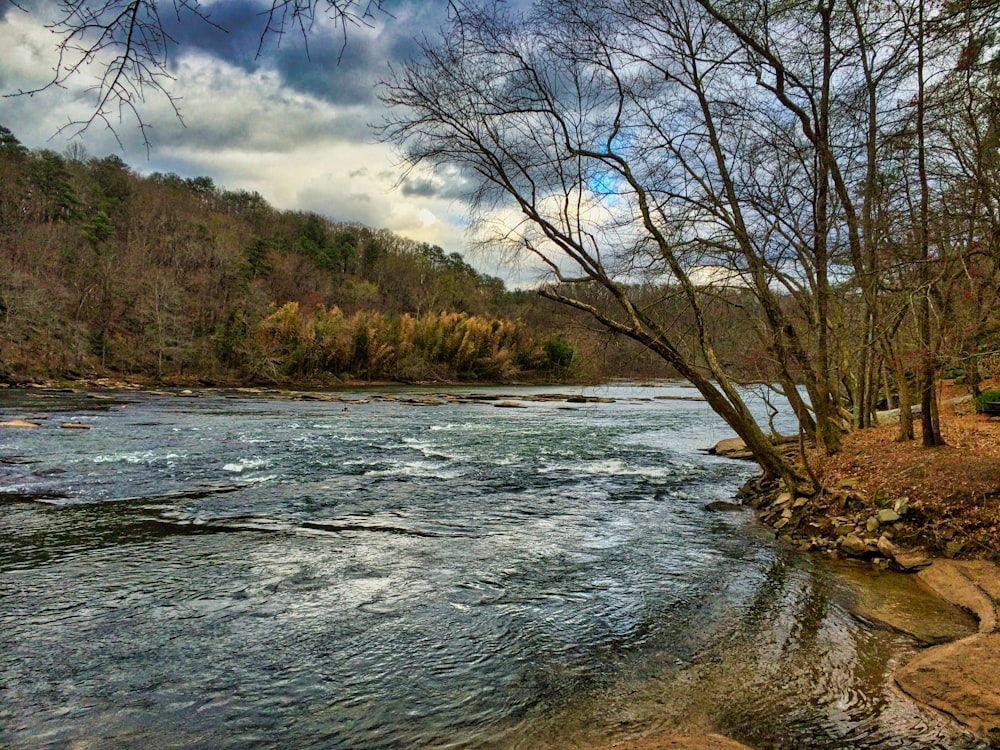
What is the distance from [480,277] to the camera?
91750 mm

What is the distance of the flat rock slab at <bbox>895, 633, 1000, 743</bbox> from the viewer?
3.21m

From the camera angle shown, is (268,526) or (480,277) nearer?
(268,526)

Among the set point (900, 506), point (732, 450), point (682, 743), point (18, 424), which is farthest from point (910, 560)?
point (18, 424)

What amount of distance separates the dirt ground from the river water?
4.28 ft

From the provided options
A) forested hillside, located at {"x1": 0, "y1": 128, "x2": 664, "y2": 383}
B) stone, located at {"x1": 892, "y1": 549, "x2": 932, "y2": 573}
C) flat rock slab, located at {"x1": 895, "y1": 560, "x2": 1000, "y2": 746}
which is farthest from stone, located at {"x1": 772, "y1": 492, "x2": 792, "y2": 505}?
forested hillside, located at {"x1": 0, "y1": 128, "x2": 664, "y2": 383}

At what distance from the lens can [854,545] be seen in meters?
6.60

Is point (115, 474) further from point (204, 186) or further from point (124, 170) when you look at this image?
point (204, 186)

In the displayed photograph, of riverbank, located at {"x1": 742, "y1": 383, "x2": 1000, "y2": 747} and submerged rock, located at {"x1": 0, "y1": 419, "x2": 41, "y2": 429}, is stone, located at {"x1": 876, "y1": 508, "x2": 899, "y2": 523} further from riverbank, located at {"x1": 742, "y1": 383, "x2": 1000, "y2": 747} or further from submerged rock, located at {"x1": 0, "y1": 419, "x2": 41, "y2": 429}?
submerged rock, located at {"x1": 0, "y1": 419, "x2": 41, "y2": 429}

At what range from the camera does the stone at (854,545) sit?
6.51 m

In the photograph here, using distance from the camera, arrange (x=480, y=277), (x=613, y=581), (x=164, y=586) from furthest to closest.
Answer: (x=480, y=277), (x=613, y=581), (x=164, y=586)


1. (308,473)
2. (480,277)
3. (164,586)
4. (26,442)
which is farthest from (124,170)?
(164,586)

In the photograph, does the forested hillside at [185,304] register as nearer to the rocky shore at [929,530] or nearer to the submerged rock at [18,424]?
the submerged rock at [18,424]

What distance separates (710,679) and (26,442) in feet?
49.7

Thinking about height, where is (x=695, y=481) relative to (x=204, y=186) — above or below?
below
